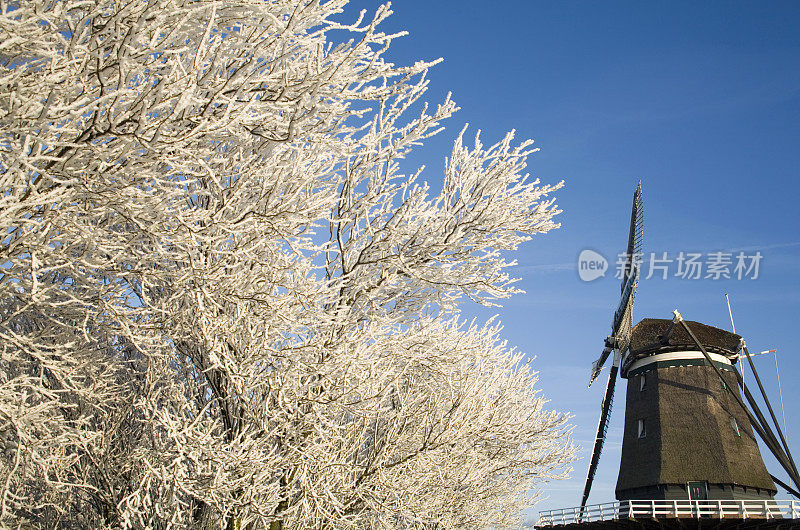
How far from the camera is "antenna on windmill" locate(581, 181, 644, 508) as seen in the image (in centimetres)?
2697

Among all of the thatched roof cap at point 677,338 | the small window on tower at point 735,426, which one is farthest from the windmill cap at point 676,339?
the small window on tower at point 735,426

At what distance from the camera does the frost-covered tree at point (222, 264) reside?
4.05 metres

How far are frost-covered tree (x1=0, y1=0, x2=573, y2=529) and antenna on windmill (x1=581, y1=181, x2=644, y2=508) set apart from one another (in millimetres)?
19573

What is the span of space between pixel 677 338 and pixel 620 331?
10.2 feet

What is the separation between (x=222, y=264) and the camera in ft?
16.6

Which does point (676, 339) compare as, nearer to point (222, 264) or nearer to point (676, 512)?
point (676, 512)

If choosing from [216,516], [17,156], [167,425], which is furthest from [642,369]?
[17,156]

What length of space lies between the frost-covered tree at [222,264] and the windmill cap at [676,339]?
57.4 feet

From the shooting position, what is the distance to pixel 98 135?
13.5 feet

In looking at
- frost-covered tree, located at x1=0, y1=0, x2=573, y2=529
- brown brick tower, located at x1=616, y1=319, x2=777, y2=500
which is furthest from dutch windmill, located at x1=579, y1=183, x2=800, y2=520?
frost-covered tree, located at x1=0, y1=0, x2=573, y2=529

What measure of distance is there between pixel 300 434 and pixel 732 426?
22.2 metres

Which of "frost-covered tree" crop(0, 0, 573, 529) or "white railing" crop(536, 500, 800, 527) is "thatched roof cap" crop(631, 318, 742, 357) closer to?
"white railing" crop(536, 500, 800, 527)

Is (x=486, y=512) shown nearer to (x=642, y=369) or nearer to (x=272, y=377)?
(x=272, y=377)

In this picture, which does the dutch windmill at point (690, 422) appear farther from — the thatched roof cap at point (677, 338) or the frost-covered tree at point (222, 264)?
the frost-covered tree at point (222, 264)
